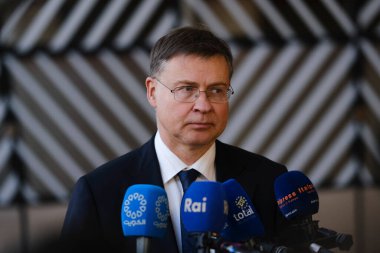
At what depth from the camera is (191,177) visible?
2303 millimetres

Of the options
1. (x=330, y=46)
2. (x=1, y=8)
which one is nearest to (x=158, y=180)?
(x=1, y=8)

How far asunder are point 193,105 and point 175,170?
0.75 feet

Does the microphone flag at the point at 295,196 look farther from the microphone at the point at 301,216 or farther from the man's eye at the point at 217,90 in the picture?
the man's eye at the point at 217,90

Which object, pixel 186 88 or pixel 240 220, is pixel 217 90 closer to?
pixel 186 88

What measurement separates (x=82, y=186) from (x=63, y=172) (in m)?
3.18

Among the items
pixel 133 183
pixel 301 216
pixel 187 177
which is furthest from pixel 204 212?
pixel 133 183

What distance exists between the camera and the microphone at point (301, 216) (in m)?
1.86

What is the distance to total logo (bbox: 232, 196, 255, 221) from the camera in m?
1.98

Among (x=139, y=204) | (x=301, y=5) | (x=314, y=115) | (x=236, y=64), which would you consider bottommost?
(x=139, y=204)

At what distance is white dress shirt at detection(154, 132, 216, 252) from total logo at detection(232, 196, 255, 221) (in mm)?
298

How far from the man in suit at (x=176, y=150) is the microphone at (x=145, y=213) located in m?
0.31

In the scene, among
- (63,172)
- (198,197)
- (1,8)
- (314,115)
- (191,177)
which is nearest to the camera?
(198,197)

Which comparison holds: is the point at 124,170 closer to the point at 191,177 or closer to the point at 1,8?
the point at 191,177

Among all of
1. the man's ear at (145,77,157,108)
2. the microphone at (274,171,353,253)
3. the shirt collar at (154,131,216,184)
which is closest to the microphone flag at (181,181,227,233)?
the microphone at (274,171,353,253)
